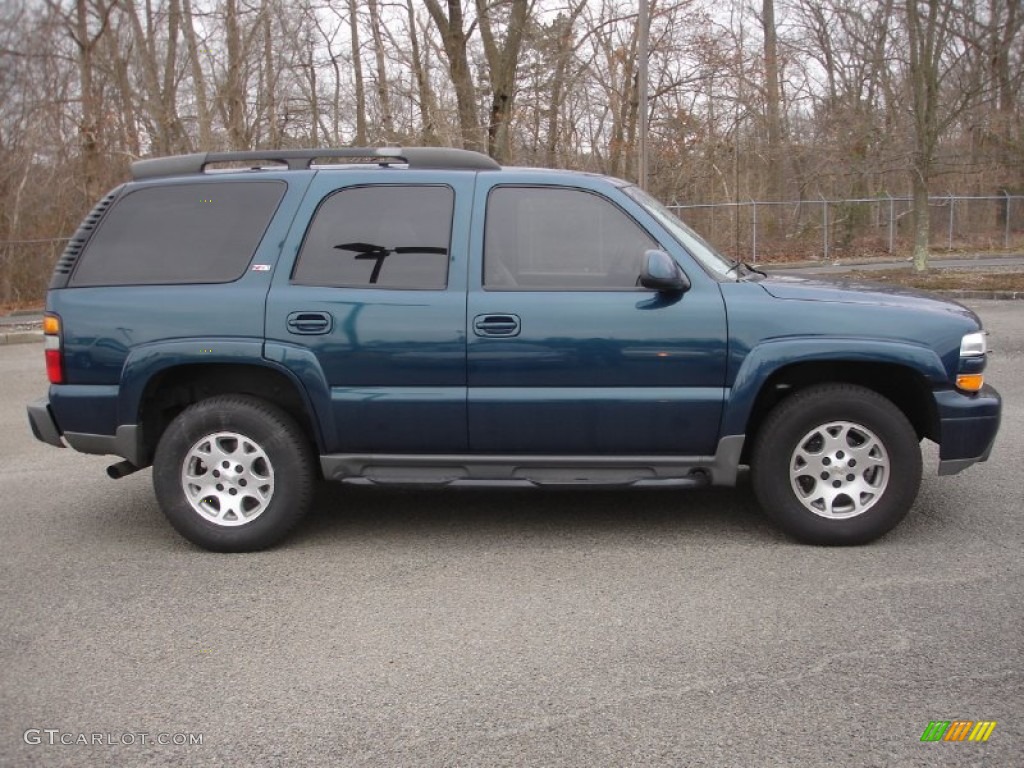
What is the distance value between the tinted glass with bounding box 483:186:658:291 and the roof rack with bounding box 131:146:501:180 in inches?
11.9

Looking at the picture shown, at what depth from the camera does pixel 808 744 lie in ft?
9.30

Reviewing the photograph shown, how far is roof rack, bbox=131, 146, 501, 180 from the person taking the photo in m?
4.80

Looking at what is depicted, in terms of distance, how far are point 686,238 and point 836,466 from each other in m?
1.42

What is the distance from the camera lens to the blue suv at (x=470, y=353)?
443 centimetres

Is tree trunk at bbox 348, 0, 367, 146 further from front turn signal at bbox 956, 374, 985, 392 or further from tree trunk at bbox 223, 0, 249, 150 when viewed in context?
front turn signal at bbox 956, 374, 985, 392

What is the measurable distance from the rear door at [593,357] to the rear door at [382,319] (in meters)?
0.14

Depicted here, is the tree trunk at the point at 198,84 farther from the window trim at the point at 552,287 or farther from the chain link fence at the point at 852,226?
the window trim at the point at 552,287

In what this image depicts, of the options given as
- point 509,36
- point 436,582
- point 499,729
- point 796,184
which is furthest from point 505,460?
point 796,184

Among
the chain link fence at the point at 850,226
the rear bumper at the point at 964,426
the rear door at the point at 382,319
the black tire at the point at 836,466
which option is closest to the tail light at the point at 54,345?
A: the rear door at the point at 382,319

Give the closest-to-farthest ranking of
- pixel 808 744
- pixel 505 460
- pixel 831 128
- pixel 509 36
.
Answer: pixel 808 744 → pixel 505 460 → pixel 509 36 → pixel 831 128

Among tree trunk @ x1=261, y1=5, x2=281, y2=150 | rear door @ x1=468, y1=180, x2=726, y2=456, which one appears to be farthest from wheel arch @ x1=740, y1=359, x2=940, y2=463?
tree trunk @ x1=261, y1=5, x2=281, y2=150

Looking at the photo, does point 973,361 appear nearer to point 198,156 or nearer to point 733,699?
point 733,699

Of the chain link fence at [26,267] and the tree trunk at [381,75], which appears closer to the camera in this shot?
the chain link fence at [26,267]

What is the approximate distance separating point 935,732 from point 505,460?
7.53ft
